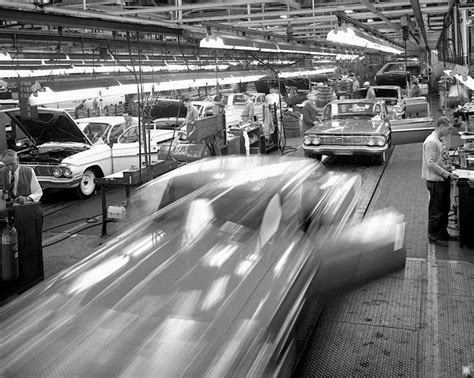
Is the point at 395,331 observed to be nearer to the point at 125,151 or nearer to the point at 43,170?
the point at 43,170

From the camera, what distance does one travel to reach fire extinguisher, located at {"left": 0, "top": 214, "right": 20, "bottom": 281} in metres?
6.09

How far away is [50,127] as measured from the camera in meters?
11.1

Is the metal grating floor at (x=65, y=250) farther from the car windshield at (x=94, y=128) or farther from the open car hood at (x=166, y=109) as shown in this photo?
the open car hood at (x=166, y=109)

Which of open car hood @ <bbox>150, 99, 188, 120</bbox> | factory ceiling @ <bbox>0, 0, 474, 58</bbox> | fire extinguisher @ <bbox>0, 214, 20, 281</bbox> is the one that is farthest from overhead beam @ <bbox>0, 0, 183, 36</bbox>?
open car hood @ <bbox>150, 99, 188, 120</bbox>

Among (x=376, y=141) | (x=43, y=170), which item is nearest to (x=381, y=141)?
(x=376, y=141)

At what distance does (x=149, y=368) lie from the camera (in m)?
3.17

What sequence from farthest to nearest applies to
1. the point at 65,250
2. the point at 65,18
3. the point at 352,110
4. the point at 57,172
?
the point at 352,110 → the point at 57,172 → the point at 65,250 → the point at 65,18

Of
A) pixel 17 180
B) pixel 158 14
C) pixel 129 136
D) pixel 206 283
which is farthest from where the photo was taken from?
pixel 129 136

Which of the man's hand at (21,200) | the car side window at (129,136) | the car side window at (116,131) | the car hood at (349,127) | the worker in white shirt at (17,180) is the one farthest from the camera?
the car hood at (349,127)

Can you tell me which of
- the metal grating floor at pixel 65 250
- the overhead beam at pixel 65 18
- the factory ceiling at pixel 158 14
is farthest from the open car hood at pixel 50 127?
the overhead beam at pixel 65 18

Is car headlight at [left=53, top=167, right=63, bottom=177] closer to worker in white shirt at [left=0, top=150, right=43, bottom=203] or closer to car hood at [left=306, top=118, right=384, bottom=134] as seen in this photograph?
worker in white shirt at [left=0, top=150, right=43, bottom=203]

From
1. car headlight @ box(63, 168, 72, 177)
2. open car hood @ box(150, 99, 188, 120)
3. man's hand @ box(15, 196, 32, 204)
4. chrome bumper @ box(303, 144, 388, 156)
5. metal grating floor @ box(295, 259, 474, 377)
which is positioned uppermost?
open car hood @ box(150, 99, 188, 120)

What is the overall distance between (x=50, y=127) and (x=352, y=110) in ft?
25.0

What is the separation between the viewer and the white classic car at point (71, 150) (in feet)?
34.9
